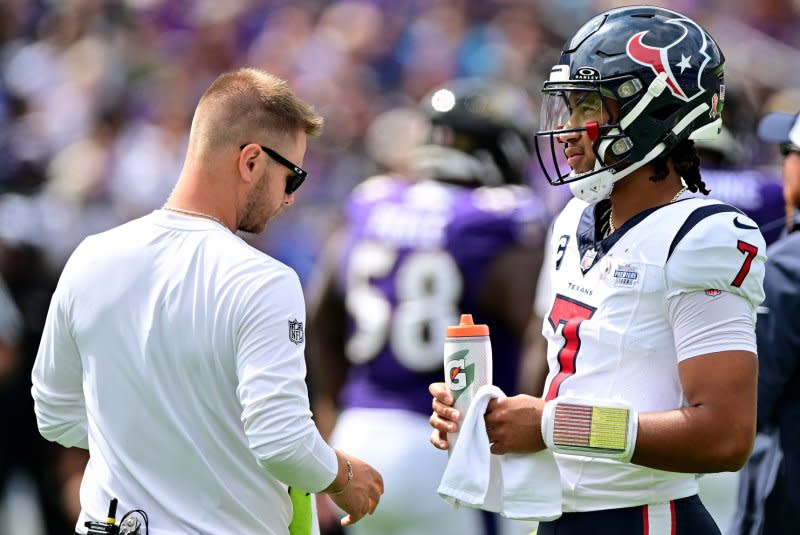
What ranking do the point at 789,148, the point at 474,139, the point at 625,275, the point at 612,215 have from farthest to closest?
the point at 474,139 < the point at 789,148 < the point at 612,215 < the point at 625,275

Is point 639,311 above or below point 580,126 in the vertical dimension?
below

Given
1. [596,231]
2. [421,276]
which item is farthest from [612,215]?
[421,276]

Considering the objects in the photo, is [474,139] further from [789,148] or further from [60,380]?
[60,380]

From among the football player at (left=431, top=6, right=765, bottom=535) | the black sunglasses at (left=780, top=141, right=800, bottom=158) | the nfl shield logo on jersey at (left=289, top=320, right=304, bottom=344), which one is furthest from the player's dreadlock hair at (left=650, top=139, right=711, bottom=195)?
the black sunglasses at (left=780, top=141, right=800, bottom=158)

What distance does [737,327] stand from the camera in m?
3.00

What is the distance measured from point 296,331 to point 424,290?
2414 millimetres

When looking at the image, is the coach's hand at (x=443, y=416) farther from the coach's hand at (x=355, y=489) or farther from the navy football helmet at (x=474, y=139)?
the navy football helmet at (x=474, y=139)

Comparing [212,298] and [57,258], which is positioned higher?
[212,298]

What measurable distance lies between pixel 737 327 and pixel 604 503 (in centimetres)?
53

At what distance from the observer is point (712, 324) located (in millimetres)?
2990

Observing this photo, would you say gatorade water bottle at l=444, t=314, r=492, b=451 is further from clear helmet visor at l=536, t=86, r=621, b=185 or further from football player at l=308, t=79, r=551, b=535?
football player at l=308, t=79, r=551, b=535

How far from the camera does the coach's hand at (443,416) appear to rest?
128 inches

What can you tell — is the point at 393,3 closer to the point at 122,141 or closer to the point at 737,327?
the point at 122,141

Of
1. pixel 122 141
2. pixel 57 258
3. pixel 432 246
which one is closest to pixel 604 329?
pixel 432 246
